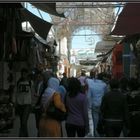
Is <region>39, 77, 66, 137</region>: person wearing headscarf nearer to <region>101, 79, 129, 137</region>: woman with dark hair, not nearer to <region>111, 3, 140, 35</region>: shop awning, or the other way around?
<region>101, 79, 129, 137</region>: woman with dark hair

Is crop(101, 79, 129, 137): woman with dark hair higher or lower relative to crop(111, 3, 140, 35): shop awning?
lower

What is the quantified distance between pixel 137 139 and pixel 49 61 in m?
12.9

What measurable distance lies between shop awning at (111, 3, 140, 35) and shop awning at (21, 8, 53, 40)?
150cm

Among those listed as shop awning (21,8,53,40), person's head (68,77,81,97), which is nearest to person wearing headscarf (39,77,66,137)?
person's head (68,77,81,97)

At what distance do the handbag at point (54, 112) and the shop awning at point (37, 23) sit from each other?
225 centimetres

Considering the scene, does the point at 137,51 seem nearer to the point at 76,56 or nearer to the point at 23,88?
the point at 23,88

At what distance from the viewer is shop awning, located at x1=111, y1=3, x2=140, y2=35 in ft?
26.0

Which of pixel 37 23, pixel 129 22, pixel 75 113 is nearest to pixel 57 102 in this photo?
pixel 75 113

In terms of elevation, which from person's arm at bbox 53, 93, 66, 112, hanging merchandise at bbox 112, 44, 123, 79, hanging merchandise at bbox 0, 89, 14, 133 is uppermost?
hanging merchandise at bbox 112, 44, 123, 79

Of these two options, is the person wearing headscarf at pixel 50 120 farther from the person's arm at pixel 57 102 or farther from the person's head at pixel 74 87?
the person's head at pixel 74 87

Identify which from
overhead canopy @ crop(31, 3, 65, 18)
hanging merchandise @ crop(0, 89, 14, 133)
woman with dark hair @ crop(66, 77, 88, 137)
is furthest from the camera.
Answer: hanging merchandise @ crop(0, 89, 14, 133)

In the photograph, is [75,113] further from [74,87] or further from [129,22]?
[129,22]

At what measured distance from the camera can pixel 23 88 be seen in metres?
11.0

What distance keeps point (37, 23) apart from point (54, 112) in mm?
2901
